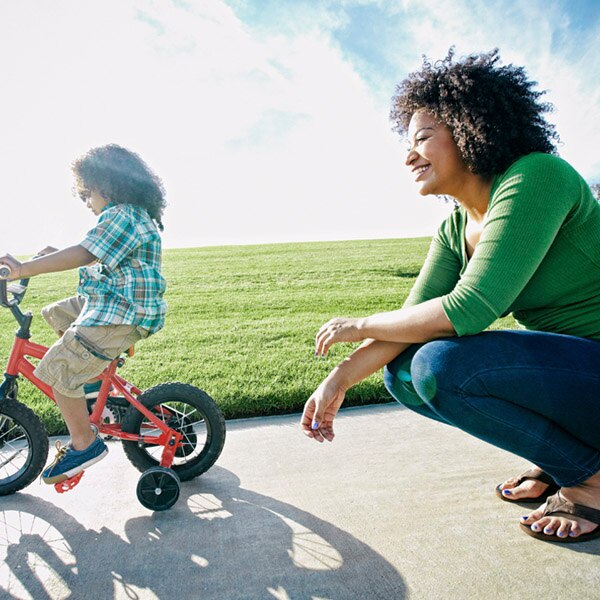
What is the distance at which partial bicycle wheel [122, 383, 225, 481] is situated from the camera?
2.52 meters

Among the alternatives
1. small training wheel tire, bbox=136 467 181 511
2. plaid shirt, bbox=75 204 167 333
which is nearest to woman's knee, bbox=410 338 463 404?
small training wheel tire, bbox=136 467 181 511

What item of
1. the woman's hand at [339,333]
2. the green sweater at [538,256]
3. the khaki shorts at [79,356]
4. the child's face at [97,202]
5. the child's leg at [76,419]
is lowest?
the child's leg at [76,419]

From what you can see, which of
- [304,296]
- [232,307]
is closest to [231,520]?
[232,307]

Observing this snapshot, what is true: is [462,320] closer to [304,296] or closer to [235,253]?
[304,296]

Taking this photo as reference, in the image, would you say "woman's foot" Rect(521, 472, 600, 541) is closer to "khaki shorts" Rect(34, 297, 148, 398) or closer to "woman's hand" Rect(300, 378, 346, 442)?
"woman's hand" Rect(300, 378, 346, 442)

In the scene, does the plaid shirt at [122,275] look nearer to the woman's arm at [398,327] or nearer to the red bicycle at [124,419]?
the red bicycle at [124,419]

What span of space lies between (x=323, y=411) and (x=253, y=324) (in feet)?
14.3

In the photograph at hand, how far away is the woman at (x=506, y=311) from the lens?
1736mm

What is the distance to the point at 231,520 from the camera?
2166mm

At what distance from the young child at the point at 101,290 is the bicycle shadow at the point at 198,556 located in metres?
0.33

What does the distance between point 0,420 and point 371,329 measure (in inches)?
77.0

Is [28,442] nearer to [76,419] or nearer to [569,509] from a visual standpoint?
[76,419]

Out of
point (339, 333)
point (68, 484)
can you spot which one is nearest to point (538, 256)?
point (339, 333)

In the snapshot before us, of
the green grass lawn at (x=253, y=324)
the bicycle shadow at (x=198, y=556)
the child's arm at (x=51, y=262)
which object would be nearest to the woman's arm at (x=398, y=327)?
the bicycle shadow at (x=198, y=556)
